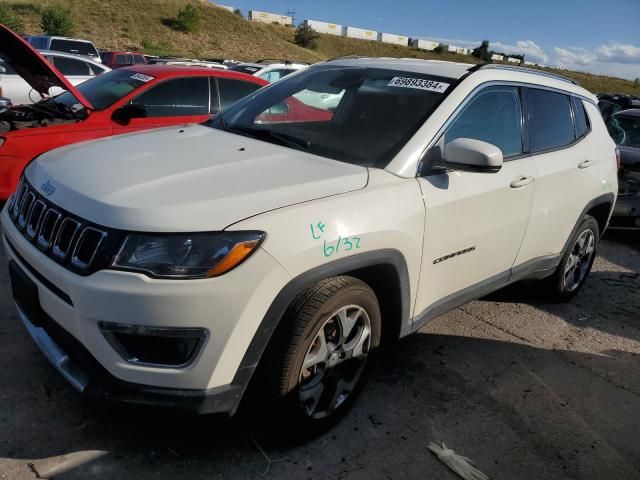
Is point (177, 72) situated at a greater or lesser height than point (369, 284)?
greater

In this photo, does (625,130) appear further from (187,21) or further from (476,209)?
(187,21)

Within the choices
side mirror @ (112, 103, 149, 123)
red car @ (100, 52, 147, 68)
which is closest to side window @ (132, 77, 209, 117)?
side mirror @ (112, 103, 149, 123)

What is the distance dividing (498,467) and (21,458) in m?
2.16

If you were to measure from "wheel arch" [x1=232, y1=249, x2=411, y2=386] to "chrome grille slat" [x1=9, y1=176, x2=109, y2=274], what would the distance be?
2.30ft

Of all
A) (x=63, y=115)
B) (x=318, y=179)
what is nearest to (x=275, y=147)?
(x=318, y=179)

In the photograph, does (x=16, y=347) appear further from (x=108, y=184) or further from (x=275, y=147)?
(x=275, y=147)

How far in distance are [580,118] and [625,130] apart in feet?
12.7

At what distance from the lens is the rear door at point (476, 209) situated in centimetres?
282

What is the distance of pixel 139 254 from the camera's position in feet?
6.64

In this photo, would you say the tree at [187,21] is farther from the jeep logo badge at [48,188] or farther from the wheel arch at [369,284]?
the wheel arch at [369,284]

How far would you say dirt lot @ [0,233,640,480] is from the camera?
2.39m

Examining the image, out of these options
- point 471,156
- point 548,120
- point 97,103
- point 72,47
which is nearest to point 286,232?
point 471,156

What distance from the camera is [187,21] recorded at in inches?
2035

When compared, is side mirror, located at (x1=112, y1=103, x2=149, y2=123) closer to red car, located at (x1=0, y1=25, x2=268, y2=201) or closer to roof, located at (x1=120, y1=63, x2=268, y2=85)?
red car, located at (x1=0, y1=25, x2=268, y2=201)
